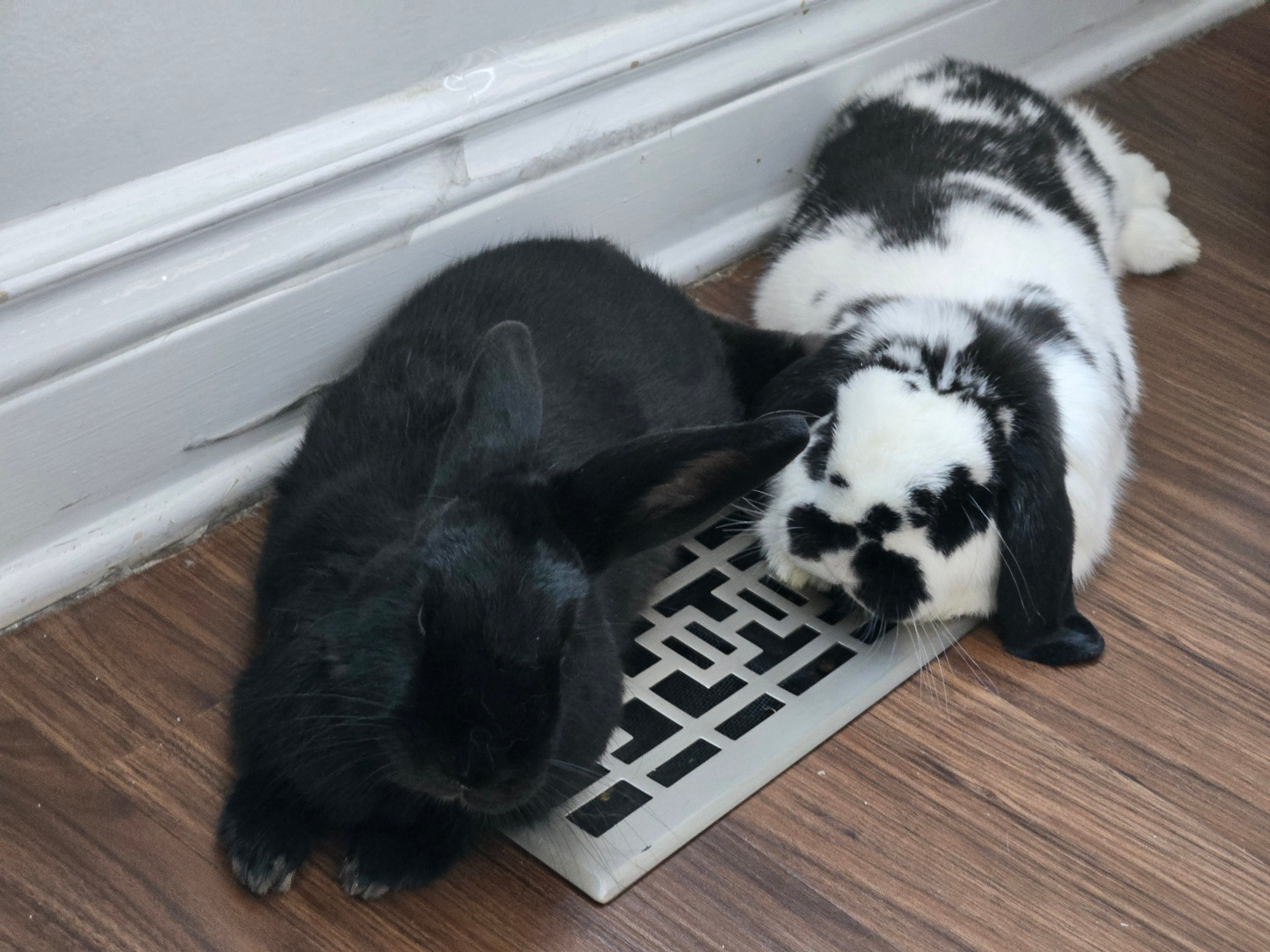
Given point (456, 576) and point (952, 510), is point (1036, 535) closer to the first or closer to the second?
point (952, 510)

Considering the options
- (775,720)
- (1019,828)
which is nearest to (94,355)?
(775,720)

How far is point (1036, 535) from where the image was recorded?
4.11 ft

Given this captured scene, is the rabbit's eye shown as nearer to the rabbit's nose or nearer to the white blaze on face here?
the rabbit's nose

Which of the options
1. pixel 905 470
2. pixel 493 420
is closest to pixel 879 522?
pixel 905 470

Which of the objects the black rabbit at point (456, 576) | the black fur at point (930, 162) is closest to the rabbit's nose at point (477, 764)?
the black rabbit at point (456, 576)

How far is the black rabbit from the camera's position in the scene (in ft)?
2.85

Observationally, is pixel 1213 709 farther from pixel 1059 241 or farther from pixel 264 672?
pixel 264 672

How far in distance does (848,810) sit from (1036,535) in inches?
12.6

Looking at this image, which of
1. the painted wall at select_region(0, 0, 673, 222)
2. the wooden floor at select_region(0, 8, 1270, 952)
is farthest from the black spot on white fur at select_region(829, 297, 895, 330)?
the painted wall at select_region(0, 0, 673, 222)

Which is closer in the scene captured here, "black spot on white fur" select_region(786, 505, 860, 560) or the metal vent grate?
the metal vent grate

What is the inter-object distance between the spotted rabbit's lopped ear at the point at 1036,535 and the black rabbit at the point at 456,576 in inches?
13.6

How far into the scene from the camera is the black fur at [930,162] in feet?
5.41

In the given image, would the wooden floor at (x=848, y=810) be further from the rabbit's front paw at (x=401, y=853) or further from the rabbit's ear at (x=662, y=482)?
the rabbit's ear at (x=662, y=482)

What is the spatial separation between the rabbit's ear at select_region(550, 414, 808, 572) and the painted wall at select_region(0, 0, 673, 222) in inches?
21.3
